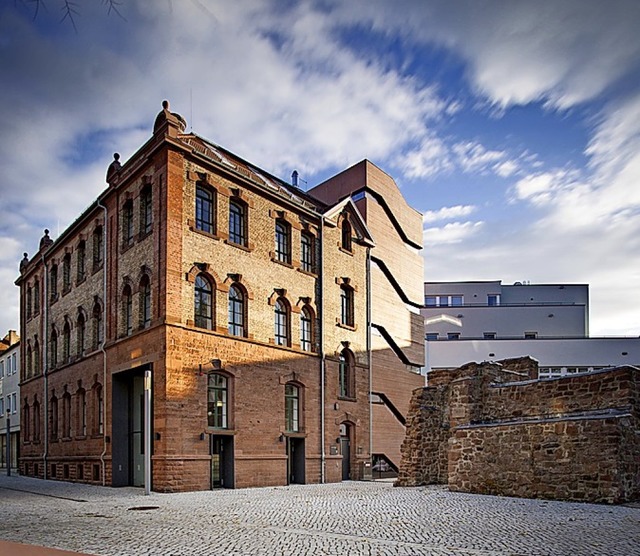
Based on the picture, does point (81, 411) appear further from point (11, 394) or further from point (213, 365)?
point (11, 394)

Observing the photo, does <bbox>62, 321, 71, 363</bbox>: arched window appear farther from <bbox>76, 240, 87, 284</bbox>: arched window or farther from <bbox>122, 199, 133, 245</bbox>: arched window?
<bbox>122, 199, 133, 245</bbox>: arched window

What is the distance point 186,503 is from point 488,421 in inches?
343

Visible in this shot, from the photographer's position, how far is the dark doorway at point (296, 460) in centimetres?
2712

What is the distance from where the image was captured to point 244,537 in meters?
10.1

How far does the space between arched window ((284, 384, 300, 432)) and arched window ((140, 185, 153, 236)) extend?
8448mm

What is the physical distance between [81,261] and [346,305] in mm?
12707

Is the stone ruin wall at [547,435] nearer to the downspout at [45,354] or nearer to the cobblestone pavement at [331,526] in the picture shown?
the cobblestone pavement at [331,526]

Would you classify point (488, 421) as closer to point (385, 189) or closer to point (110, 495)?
point (110, 495)

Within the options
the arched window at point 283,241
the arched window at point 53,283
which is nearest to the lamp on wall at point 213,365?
the arched window at point 283,241

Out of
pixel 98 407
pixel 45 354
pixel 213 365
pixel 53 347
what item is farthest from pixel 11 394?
pixel 213 365

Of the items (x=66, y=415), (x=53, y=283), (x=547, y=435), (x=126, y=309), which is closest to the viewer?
(x=547, y=435)

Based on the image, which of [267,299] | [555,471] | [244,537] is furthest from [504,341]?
[244,537]

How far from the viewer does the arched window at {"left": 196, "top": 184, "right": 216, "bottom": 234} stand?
24.1 m

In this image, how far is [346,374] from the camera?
31.3 meters
